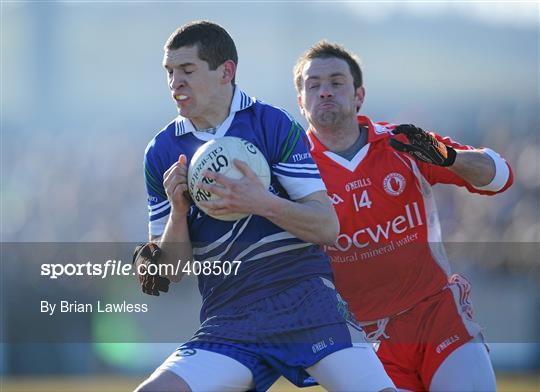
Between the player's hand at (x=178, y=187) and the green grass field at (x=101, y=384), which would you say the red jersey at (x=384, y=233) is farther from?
the green grass field at (x=101, y=384)

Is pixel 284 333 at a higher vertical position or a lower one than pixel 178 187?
lower

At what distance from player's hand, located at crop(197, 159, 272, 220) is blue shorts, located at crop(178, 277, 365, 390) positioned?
56 centimetres

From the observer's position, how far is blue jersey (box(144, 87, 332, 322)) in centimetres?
530

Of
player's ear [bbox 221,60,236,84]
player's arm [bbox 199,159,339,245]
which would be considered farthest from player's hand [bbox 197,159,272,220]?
player's ear [bbox 221,60,236,84]

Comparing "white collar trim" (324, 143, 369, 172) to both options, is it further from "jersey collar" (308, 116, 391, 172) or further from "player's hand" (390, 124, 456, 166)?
"player's hand" (390, 124, 456, 166)

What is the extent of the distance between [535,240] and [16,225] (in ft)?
21.8

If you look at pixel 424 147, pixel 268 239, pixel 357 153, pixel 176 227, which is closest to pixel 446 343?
pixel 424 147

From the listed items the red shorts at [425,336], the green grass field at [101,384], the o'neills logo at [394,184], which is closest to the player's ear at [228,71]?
the o'neills logo at [394,184]

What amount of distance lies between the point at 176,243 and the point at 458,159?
1902 mm

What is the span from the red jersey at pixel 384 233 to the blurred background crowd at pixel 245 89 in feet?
18.0

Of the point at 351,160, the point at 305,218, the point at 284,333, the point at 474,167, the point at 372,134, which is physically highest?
the point at 372,134

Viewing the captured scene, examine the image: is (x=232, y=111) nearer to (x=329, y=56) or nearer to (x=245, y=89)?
(x=329, y=56)

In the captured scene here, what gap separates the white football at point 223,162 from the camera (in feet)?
16.6

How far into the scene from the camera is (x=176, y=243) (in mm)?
5281
